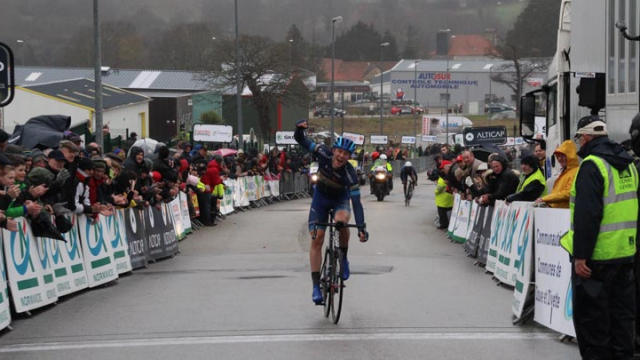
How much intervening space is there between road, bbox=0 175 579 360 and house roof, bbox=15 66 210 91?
6818 cm

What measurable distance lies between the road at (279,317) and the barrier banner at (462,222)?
257cm

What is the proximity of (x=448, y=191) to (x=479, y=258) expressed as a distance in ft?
24.9

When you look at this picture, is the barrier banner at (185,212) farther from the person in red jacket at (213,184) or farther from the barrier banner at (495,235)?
the barrier banner at (495,235)

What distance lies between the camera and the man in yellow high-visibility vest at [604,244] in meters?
8.03

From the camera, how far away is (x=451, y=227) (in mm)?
23078

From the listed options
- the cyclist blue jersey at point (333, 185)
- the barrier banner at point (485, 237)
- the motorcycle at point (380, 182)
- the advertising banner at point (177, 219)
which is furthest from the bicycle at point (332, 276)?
the motorcycle at point (380, 182)

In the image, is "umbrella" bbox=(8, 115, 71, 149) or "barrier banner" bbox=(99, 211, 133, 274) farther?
"umbrella" bbox=(8, 115, 71, 149)

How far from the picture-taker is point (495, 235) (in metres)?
15.5

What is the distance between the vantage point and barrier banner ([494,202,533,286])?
12.7 m

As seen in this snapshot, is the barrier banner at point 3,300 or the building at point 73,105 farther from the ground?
the building at point 73,105

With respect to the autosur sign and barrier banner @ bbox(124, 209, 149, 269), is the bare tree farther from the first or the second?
barrier banner @ bbox(124, 209, 149, 269)

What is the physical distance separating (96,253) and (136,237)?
8.29 ft

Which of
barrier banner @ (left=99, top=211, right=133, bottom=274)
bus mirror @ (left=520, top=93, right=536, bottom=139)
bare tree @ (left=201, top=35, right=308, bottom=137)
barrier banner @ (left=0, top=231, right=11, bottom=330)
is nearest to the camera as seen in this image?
barrier banner @ (left=0, top=231, right=11, bottom=330)

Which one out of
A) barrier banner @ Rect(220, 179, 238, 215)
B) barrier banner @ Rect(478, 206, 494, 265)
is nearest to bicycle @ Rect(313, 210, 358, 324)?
barrier banner @ Rect(478, 206, 494, 265)
